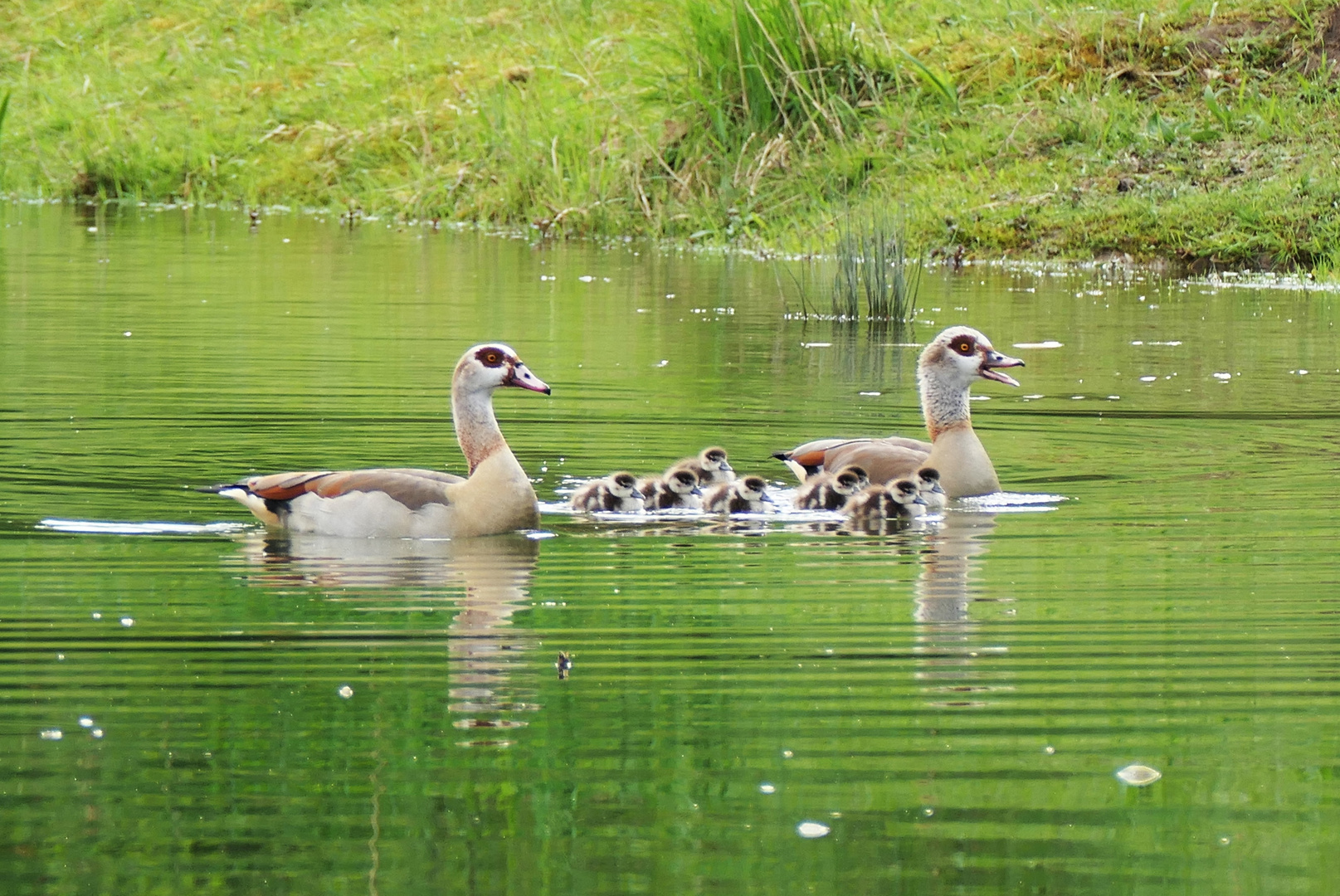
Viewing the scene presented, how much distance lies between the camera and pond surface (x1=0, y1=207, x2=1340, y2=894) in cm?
479

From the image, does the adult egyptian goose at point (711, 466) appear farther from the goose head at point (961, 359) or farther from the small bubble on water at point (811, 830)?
the small bubble on water at point (811, 830)

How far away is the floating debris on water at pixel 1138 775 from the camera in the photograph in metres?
5.24

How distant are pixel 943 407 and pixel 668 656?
4401 mm

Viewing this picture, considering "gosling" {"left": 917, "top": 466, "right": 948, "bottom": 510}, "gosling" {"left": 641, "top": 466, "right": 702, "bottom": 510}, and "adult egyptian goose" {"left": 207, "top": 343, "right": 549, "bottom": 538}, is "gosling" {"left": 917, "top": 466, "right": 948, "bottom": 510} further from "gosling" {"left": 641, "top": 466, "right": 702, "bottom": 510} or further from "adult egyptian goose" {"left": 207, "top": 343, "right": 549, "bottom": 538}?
"adult egyptian goose" {"left": 207, "top": 343, "right": 549, "bottom": 538}

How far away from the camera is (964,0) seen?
90.3 ft

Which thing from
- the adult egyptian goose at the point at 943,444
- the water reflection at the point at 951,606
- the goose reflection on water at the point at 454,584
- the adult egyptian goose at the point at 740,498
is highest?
the adult egyptian goose at the point at 943,444

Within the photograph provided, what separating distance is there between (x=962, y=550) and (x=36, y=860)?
15.4 feet

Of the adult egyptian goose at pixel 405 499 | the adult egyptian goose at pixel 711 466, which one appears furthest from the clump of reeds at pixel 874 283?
the adult egyptian goose at pixel 405 499

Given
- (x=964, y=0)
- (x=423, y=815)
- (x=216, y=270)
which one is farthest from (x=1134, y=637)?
(x=964, y=0)

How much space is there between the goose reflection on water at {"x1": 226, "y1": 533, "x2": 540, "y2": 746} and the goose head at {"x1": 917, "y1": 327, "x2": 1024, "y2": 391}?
266cm

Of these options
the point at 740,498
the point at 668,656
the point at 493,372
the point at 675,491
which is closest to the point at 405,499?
the point at 493,372

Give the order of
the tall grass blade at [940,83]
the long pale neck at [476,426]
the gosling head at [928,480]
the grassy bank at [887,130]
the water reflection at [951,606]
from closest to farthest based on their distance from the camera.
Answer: the water reflection at [951,606]
the long pale neck at [476,426]
the gosling head at [928,480]
the grassy bank at [887,130]
the tall grass blade at [940,83]

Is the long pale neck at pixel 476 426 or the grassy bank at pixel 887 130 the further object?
the grassy bank at pixel 887 130

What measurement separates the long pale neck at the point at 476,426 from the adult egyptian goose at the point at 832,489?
143cm
